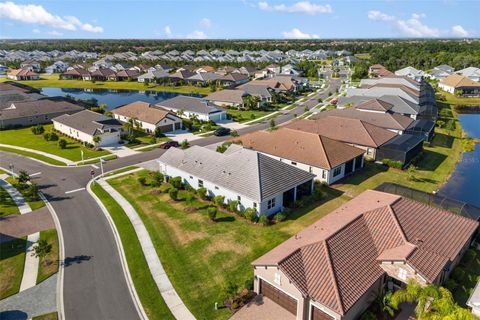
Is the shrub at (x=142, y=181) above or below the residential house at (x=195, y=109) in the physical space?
below

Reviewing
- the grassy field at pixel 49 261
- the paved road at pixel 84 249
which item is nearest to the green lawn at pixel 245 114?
the paved road at pixel 84 249

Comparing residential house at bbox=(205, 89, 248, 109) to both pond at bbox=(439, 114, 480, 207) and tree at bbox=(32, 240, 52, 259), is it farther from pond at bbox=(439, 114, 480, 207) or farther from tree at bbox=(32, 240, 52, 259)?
tree at bbox=(32, 240, 52, 259)

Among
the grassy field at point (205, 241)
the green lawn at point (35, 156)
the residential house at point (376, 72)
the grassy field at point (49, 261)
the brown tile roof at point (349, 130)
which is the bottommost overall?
the grassy field at point (205, 241)

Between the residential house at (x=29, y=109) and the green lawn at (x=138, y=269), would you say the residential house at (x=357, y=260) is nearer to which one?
the green lawn at (x=138, y=269)

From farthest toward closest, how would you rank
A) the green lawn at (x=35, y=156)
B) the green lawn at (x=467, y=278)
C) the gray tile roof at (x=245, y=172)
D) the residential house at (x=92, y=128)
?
the residential house at (x=92, y=128)
the green lawn at (x=35, y=156)
the gray tile roof at (x=245, y=172)
the green lawn at (x=467, y=278)

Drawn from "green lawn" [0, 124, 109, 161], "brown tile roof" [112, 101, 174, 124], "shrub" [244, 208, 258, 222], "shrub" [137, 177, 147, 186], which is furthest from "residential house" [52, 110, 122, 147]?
"shrub" [244, 208, 258, 222]

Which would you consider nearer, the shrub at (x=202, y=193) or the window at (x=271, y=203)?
the window at (x=271, y=203)

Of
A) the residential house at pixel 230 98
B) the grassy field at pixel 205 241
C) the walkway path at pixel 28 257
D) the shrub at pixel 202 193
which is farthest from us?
the residential house at pixel 230 98

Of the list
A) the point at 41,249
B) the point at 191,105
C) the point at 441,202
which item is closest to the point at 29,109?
the point at 191,105
